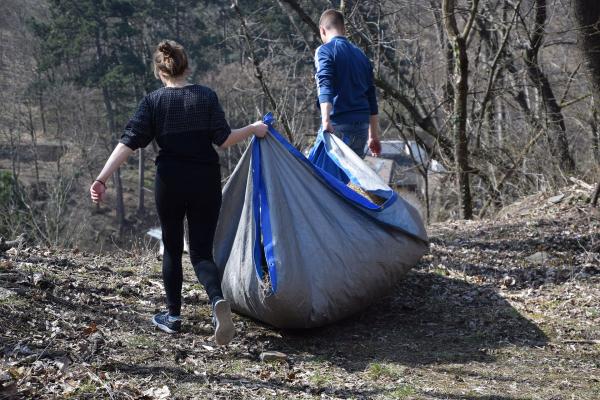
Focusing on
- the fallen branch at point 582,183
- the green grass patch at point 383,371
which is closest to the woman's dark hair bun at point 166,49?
the green grass patch at point 383,371

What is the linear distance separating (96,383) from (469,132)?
29.3 feet

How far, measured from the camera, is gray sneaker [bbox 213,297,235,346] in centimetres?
382

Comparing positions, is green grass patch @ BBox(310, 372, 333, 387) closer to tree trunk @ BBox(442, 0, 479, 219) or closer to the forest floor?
the forest floor

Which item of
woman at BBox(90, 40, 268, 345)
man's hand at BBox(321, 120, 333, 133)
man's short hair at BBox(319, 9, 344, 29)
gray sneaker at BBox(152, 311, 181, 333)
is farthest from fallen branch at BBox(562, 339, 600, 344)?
→ man's short hair at BBox(319, 9, 344, 29)

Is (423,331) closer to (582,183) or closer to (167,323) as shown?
(167,323)

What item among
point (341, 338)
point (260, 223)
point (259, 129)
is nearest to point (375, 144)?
point (259, 129)

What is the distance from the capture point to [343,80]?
509cm

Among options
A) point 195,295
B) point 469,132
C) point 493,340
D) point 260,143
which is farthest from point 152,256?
point 469,132

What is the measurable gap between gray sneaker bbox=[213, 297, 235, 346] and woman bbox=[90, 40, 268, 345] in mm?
89

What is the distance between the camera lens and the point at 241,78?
2138 cm

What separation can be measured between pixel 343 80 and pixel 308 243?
4.34ft

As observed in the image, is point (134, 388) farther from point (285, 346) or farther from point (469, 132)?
point (469, 132)

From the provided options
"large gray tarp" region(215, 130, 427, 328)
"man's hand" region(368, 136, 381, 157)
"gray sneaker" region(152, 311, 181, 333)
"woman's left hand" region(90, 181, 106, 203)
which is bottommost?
"gray sneaker" region(152, 311, 181, 333)

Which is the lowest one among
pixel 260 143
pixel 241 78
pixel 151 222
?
pixel 151 222
